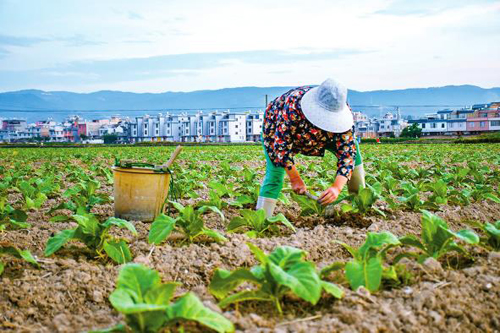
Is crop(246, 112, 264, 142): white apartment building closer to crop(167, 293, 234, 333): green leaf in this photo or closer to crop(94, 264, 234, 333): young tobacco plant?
crop(94, 264, 234, 333): young tobacco plant

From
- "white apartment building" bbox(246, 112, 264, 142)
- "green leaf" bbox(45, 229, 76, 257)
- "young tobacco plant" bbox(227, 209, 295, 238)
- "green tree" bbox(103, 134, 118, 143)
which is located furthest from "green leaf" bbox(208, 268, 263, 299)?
"green tree" bbox(103, 134, 118, 143)

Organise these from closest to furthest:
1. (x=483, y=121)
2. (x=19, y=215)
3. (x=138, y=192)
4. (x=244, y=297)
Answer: (x=244, y=297), (x=19, y=215), (x=138, y=192), (x=483, y=121)

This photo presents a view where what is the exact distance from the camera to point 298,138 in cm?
395

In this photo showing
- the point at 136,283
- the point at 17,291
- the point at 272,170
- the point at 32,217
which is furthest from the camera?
the point at 32,217

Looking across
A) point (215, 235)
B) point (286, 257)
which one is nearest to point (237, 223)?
point (215, 235)

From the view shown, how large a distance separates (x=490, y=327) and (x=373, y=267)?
1.83ft

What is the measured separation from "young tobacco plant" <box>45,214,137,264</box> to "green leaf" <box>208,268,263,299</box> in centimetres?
101

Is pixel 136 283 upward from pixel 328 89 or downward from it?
downward

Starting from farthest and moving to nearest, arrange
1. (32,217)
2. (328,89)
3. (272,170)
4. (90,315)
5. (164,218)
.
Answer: (32,217)
(272,170)
(328,89)
(164,218)
(90,315)

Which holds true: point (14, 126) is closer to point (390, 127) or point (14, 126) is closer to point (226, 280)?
point (390, 127)

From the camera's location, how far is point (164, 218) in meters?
3.26

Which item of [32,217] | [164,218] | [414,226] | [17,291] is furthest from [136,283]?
[32,217]

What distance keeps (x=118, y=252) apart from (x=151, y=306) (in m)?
1.47

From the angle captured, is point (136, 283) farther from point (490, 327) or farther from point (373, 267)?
point (490, 327)
